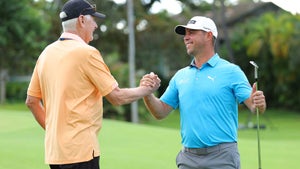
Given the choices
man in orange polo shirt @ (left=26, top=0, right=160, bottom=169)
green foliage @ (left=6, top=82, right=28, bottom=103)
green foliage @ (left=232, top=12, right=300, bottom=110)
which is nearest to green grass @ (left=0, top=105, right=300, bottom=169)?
man in orange polo shirt @ (left=26, top=0, right=160, bottom=169)

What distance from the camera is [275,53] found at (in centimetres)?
4103

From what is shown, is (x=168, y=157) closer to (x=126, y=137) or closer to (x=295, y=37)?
(x=126, y=137)

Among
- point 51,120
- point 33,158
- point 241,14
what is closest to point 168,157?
point 33,158

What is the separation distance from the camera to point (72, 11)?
4719mm

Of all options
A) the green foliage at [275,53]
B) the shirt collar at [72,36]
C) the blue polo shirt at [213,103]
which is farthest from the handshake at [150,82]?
the green foliage at [275,53]

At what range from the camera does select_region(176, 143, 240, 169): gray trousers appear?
16.9ft

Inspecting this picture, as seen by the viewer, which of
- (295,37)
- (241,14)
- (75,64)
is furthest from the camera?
(241,14)

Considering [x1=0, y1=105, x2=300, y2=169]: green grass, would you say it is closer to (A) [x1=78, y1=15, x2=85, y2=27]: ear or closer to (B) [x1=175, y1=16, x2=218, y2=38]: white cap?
(B) [x1=175, y1=16, x2=218, y2=38]: white cap

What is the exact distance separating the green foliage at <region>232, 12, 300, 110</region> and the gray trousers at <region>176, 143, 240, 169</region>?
3518 centimetres

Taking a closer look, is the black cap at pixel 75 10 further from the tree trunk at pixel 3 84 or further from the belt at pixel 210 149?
the tree trunk at pixel 3 84

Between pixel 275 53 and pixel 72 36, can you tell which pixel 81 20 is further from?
pixel 275 53

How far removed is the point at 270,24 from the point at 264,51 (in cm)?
195

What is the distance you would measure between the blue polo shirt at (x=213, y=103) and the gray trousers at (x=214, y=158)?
0.05m

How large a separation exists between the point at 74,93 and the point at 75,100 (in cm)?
5
